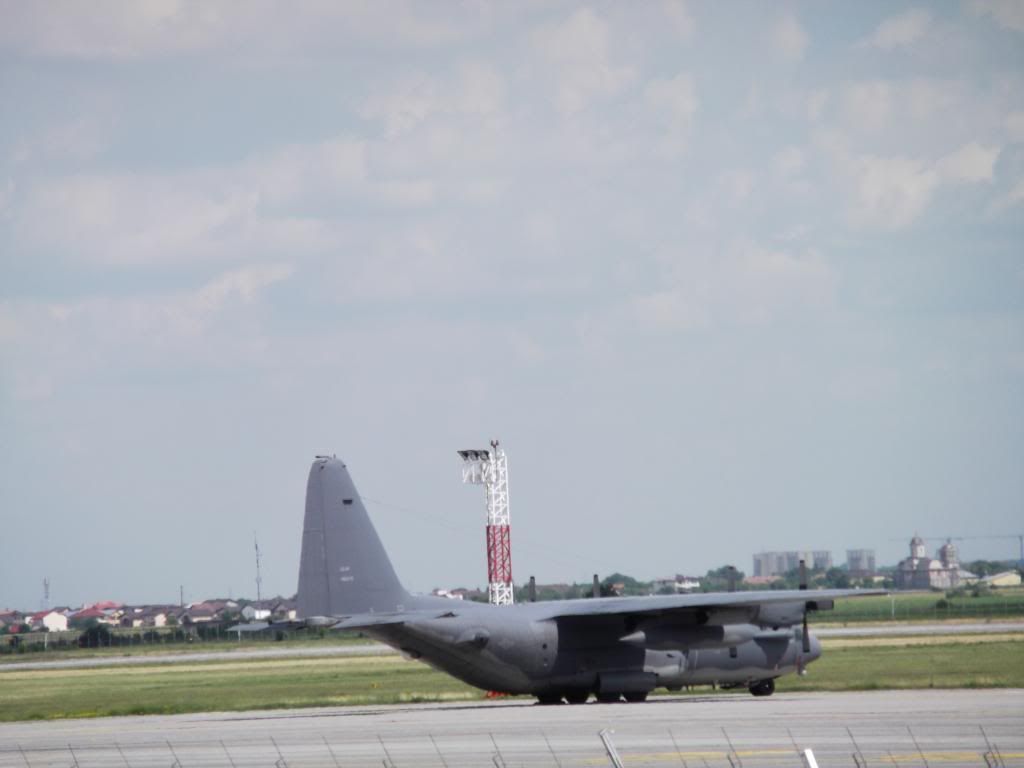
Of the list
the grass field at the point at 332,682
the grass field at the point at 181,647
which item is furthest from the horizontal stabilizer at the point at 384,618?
the grass field at the point at 181,647

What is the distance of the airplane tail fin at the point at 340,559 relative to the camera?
43219 millimetres

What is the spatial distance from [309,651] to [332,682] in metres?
34.7

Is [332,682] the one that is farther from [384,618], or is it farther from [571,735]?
[571,735]

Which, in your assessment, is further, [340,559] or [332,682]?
[332,682]

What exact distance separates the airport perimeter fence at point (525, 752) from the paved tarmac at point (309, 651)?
1989 inches

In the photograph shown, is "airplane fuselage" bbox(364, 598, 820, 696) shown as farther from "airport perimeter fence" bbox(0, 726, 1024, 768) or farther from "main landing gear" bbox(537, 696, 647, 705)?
"airport perimeter fence" bbox(0, 726, 1024, 768)

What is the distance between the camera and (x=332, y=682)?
61438 millimetres

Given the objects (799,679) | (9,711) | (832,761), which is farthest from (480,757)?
(9,711)

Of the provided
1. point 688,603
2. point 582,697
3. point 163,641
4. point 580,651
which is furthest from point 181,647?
point 688,603

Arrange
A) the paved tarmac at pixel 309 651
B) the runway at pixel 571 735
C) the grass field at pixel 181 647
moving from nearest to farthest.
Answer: the runway at pixel 571 735
the paved tarmac at pixel 309 651
the grass field at pixel 181 647

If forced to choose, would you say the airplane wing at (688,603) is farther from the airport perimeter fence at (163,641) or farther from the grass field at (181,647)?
the airport perimeter fence at (163,641)

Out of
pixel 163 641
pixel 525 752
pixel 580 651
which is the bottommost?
pixel 163 641

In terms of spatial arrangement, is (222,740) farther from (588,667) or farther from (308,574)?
(588,667)

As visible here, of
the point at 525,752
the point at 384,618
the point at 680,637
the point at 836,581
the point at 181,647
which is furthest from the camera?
the point at 836,581
